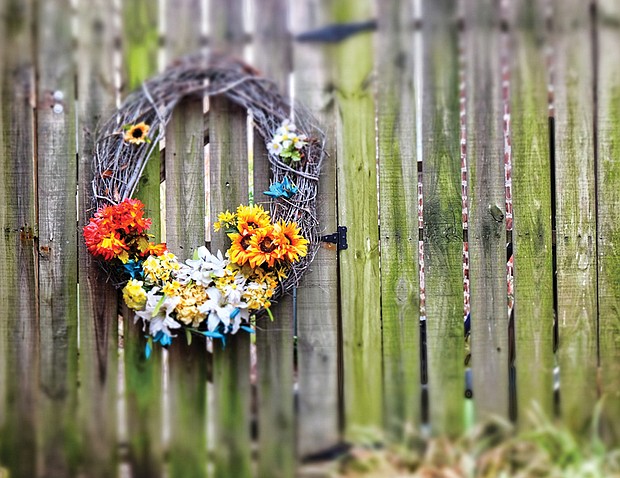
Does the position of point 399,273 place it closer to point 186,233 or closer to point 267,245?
point 267,245

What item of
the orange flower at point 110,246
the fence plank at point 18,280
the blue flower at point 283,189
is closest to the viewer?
the orange flower at point 110,246

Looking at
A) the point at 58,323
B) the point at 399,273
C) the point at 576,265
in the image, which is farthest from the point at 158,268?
the point at 576,265

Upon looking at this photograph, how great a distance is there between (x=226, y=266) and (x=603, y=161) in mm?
1632

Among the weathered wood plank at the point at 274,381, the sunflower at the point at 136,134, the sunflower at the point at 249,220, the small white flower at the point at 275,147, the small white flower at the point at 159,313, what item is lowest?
the weathered wood plank at the point at 274,381

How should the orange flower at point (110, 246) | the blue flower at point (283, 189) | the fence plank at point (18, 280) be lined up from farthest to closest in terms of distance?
the fence plank at point (18, 280), the blue flower at point (283, 189), the orange flower at point (110, 246)

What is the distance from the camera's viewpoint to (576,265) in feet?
7.54

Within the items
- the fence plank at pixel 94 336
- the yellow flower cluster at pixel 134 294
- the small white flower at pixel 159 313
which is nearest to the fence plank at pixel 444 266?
the small white flower at pixel 159 313

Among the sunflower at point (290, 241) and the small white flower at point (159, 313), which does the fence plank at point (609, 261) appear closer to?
the sunflower at point (290, 241)

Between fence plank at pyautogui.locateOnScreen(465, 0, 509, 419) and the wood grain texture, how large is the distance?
1.14 m

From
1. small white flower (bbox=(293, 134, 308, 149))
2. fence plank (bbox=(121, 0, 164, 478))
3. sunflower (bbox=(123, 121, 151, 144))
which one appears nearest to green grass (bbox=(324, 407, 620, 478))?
fence plank (bbox=(121, 0, 164, 478))

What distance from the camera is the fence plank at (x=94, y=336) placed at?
7.55 ft

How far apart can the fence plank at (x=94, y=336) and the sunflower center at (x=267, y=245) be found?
69cm

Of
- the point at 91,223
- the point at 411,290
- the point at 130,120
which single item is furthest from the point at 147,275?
the point at 411,290

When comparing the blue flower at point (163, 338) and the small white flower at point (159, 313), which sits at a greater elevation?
the small white flower at point (159, 313)
